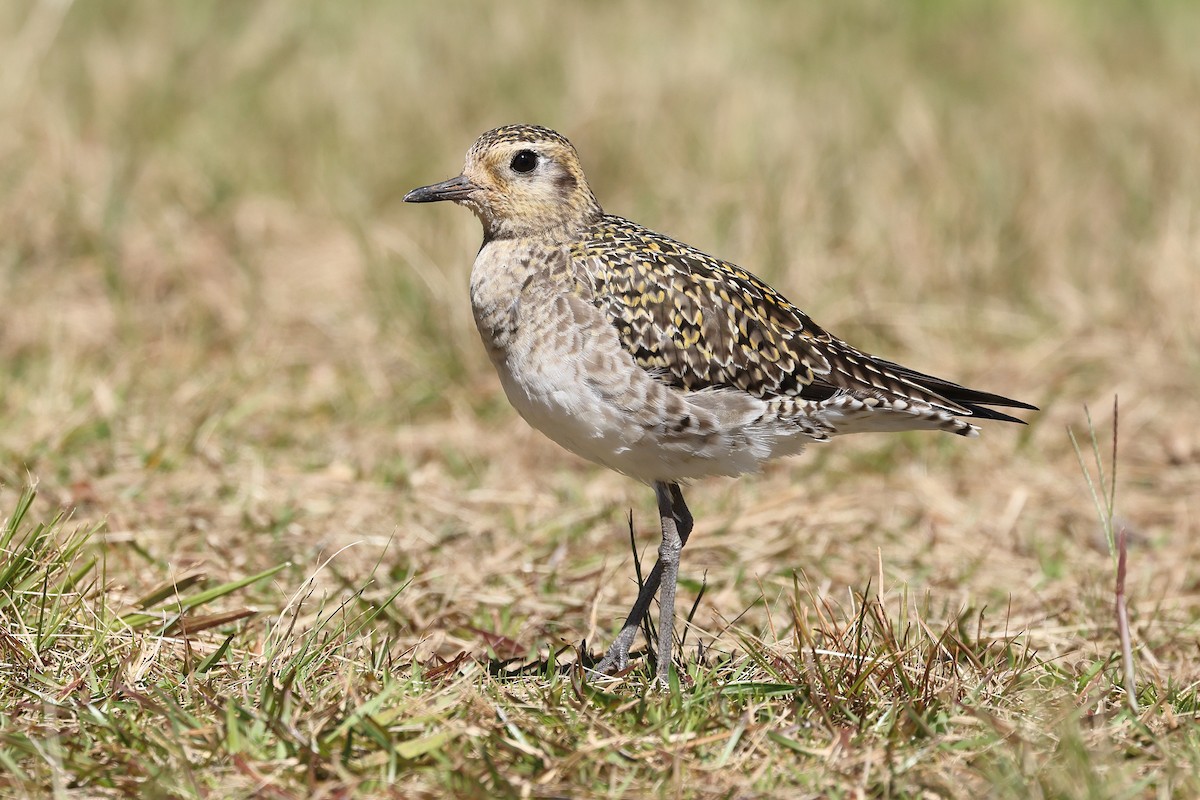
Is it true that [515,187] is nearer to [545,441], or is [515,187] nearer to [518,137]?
[518,137]

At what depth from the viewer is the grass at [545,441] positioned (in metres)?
3.79

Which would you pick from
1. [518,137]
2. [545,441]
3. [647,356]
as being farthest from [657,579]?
[545,441]

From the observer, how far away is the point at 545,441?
746 centimetres

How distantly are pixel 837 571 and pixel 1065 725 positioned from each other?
106 inches

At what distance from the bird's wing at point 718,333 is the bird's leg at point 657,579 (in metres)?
0.50

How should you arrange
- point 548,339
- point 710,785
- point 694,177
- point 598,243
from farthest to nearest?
1. point 694,177
2. point 598,243
3. point 548,339
4. point 710,785

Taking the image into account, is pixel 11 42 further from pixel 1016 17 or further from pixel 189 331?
pixel 1016 17

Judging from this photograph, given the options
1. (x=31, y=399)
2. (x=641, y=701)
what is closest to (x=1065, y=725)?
(x=641, y=701)

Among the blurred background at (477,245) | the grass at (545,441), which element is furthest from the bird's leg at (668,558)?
the blurred background at (477,245)

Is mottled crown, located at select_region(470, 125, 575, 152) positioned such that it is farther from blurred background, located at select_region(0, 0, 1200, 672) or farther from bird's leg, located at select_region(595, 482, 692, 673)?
blurred background, located at select_region(0, 0, 1200, 672)

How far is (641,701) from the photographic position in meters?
3.97

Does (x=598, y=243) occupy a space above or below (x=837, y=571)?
above

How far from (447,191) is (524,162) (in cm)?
30

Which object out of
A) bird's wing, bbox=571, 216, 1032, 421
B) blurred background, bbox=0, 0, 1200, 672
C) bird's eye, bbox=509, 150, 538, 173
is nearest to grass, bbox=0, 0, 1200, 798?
blurred background, bbox=0, 0, 1200, 672
